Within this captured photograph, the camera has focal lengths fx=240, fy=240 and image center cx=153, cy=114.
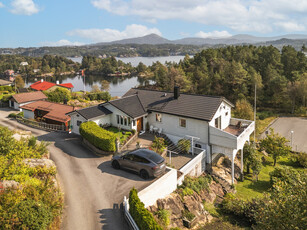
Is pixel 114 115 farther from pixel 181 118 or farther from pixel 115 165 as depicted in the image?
pixel 115 165

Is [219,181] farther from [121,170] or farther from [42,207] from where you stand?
[42,207]

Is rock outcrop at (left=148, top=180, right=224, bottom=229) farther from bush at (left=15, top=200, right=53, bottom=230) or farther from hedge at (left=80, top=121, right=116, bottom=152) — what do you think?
hedge at (left=80, top=121, right=116, bottom=152)

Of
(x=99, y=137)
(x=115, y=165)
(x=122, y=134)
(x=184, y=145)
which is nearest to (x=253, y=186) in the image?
(x=184, y=145)

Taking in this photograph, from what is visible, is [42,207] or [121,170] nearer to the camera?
[42,207]

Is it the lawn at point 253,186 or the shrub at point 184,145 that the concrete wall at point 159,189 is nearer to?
the shrub at point 184,145

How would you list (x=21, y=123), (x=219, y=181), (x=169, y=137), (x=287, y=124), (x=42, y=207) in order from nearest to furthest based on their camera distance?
(x=42, y=207)
(x=219, y=181)
(x=169, y=137)
(x=21, y=123)
(x=287, y=124)

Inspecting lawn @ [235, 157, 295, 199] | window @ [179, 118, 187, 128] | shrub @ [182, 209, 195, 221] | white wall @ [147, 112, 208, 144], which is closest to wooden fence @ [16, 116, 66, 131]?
white wall @ [147, 112, 208, 144]

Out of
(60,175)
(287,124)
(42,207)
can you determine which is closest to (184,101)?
(60,175)
